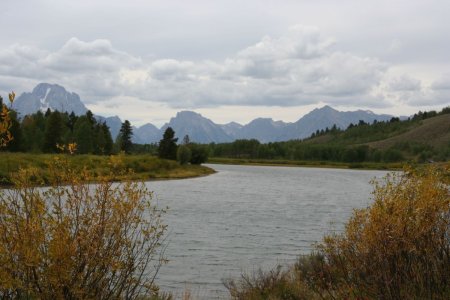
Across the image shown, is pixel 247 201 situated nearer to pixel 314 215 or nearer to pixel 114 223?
pixel 314 215

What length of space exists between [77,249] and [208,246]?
888 inches

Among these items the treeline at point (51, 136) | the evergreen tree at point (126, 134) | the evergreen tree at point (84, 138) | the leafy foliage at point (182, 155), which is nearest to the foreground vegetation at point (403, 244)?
the treeline at point (51, 136)

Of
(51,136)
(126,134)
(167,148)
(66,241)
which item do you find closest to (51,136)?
(51,136)

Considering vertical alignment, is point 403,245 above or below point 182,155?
below

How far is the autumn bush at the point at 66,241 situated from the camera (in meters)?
8.16

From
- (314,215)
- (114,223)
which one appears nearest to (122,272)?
(114,223)

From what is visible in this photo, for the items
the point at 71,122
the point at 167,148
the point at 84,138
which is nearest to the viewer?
the point at 84,138

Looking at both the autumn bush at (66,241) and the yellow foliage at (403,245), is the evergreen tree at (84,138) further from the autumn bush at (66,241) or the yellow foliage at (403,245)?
the yellow foliage at (403,245)

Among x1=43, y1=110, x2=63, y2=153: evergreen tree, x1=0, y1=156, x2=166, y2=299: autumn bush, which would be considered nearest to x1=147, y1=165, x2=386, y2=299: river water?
x1=0, y1=156, x2=166, y2=299: autumn bush

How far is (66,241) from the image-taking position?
8.30 m

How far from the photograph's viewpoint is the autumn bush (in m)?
8.16

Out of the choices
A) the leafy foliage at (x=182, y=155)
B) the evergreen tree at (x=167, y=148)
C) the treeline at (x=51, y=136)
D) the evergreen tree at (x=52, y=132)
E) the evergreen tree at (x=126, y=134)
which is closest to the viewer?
the treeline at (x=51, y=136)

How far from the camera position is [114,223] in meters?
9.07

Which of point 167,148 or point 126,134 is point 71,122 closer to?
point 126,134
